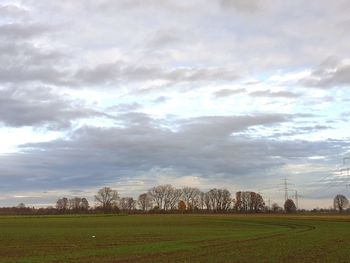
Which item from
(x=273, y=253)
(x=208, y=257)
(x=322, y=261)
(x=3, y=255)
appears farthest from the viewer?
(x=3, y=255)

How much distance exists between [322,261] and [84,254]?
14584 mm

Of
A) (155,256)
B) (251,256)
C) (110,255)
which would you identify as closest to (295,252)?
(251,256)

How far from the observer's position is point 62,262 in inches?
1080

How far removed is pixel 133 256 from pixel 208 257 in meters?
4.53

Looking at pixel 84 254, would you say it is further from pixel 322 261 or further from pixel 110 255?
pixel 322 261

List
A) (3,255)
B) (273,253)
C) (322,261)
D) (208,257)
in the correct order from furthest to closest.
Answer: (3,255) → (273,253) → (208,257) → (322,261)

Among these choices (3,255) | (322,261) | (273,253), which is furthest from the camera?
(3,255)

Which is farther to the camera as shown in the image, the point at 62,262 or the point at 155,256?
the point at 155,256

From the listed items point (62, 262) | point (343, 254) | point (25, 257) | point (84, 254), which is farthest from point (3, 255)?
point (343, 254)

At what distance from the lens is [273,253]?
31.0 meters

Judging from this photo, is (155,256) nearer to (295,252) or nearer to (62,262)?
(62,262)

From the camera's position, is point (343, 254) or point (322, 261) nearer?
point (322, 261)

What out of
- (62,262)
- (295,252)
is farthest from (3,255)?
(295,252)

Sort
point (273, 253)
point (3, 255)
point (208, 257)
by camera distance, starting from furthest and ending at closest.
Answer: point (3, 255), point (273, 253), point (208, 257)
